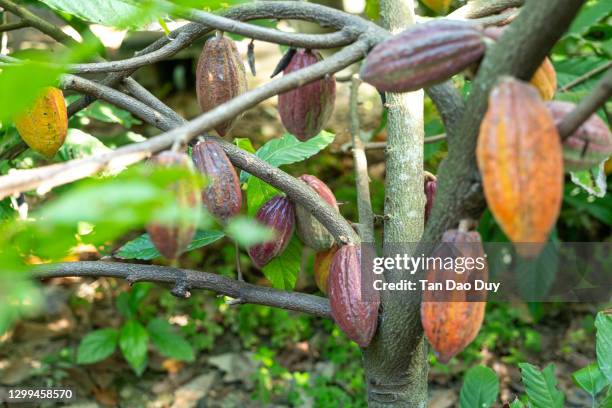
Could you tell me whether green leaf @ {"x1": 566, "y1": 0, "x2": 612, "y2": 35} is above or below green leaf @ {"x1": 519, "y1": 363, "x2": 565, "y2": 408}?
above

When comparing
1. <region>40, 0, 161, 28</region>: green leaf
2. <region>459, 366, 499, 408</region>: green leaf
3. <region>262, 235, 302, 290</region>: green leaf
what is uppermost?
<region>40, 0, 161, 28</region>: green leaf

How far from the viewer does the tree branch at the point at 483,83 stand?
62 cm

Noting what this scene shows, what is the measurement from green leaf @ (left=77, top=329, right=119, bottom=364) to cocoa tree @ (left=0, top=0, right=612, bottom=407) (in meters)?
0.89

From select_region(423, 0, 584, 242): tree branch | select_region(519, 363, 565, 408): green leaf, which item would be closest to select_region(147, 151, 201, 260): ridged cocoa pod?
select_region(423, 0, 584, 242): tree branch

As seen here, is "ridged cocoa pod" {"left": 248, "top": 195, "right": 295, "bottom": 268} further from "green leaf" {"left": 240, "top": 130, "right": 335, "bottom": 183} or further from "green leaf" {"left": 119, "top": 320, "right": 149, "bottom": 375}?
"green leaf" {"left": 119, "top": 320, "right": 149, "bottom": 375}

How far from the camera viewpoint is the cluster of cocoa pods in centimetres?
88

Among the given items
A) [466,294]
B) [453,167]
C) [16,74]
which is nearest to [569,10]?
[453,167]

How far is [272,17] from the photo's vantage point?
2.79ft

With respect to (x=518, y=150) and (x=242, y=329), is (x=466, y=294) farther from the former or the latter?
(x=242, y=329)

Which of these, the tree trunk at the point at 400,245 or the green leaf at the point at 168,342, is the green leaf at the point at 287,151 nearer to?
the tree trunk at the point at 400,245

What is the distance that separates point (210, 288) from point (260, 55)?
162 cm

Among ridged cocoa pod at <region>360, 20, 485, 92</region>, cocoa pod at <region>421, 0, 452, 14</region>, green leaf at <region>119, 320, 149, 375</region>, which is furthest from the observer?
green leaf at <region>119, 320, 149, 375</region>

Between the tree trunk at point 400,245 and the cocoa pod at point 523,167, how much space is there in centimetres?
40

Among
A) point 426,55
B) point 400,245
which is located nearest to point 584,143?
point 426,55
